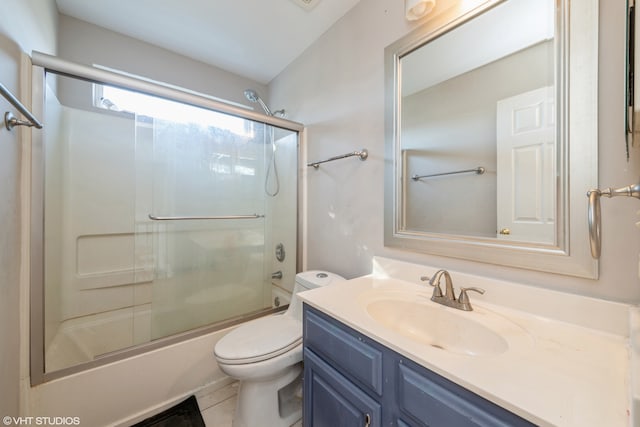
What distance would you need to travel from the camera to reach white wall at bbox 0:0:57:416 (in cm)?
82

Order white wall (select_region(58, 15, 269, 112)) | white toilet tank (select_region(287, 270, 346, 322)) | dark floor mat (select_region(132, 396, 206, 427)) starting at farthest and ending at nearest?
1. white wall (select_region(58, 15, 269, 112))
2. white toilet tank (select_region(287, 270, 346, 322))
3. dark floor mat (select_region(132, 396, 206, 427))

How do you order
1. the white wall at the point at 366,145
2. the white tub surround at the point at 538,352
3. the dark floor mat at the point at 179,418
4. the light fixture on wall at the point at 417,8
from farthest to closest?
the dark floor mat at the point at 179,418
the light fixture on wall at the point at 417,8
the white wall at the point at 366,145
the white tub surround at the point at 538,352

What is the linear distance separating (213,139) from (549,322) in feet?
6.15

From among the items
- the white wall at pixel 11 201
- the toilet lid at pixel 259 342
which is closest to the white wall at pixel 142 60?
the white wall at pixel 11 201

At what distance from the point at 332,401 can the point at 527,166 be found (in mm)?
1070

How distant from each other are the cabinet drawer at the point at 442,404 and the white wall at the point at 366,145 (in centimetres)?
52

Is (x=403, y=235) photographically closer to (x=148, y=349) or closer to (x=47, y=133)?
(x=148, y=349)

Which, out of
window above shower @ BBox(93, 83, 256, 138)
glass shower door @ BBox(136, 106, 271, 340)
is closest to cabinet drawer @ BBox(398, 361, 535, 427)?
glass shower door @ BBox(136, 106, 271, 340)

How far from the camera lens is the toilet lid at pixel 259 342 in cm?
108

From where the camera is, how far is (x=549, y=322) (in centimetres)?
75

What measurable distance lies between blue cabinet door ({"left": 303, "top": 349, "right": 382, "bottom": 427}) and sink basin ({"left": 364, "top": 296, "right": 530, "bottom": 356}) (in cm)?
23

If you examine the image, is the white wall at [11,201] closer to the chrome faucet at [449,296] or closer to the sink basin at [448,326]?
the sink basin at [448,326]

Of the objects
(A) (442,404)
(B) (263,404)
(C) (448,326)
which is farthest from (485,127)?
(B) (263,404)

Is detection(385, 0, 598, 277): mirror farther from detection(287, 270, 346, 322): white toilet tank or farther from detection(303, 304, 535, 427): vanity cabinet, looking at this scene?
detection(303, 304, 535, 427): vanity cabinet
